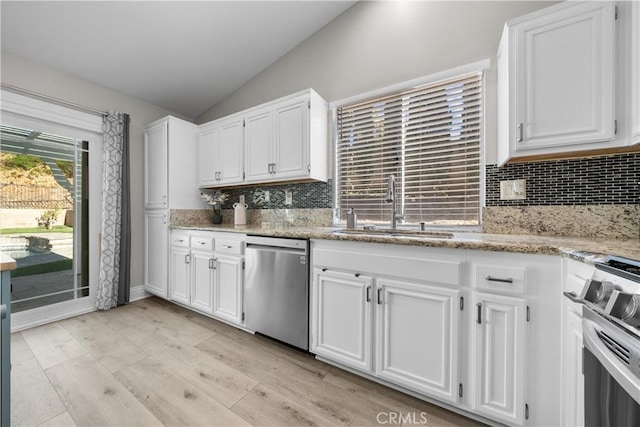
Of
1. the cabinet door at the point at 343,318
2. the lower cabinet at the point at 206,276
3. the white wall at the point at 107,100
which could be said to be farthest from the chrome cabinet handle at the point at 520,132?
the white wall at the point at 107,100

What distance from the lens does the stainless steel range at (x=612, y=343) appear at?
0.66m

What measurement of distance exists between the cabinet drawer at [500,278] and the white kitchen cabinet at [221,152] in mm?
2371

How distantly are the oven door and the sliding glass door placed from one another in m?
3.95

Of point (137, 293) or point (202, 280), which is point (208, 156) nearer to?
point (202, 280)

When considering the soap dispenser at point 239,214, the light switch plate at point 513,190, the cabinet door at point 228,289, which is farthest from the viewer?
the soap dispenser at point 239,214

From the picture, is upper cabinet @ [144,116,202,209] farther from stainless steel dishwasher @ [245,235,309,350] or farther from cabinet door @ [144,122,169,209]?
stainless steel dishwasher @ [245,235,309,350]

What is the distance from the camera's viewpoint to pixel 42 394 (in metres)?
1.51

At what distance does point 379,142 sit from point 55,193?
130 inches

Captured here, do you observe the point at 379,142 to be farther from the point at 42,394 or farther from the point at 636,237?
the point at 42,394

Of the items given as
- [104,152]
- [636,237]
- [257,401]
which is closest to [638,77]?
[636,237]

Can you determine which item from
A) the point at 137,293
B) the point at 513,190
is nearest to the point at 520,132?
the point at 513,190

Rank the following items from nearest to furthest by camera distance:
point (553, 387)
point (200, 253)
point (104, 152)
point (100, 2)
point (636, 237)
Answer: point (553, 387), point (636, 237), point (100, 2), point (200, 253), point (104, 152)

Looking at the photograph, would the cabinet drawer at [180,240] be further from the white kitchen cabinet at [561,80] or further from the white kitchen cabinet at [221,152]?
the white kitchen cabinet at [561,80]

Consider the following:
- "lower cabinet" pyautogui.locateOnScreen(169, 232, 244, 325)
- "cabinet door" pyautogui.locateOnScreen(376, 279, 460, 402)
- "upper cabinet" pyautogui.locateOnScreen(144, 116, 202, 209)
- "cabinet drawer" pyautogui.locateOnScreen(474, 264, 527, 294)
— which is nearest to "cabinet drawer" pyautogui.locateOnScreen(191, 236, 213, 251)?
"lower cabinet" pyautogui.locateOnScreen(169, 232, 244, 325)
